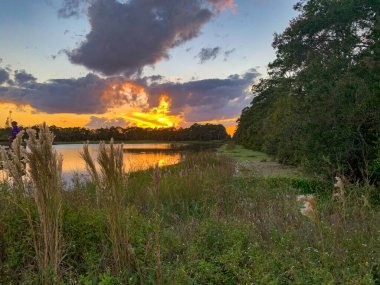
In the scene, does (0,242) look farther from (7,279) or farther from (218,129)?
(218,129)

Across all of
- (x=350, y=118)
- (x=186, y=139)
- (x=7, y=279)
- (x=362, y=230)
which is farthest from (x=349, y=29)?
(x=186, y=139)

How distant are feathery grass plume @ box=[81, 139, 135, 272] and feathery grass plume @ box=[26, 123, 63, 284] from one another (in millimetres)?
296

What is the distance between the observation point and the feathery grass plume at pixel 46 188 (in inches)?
123

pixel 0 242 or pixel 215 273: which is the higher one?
pixel 0 242

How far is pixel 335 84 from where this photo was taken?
47.6ft

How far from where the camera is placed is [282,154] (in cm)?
2497

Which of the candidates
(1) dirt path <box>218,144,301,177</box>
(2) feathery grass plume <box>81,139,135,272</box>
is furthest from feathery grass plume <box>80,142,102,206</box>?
(1) dirt path <box>218,144,301,177</box>

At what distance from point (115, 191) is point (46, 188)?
63 centimetres

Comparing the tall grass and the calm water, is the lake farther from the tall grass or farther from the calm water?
the tall grass

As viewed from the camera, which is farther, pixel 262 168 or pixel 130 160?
pixel 262 168

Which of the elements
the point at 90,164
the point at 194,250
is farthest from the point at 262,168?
the point at 90,164

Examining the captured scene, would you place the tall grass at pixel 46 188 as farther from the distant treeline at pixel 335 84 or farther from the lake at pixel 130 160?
the distant treeline at pixel 335 84

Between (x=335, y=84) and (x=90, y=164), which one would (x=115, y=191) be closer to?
(x=90, y=164)

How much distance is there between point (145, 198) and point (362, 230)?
502 centimetres
